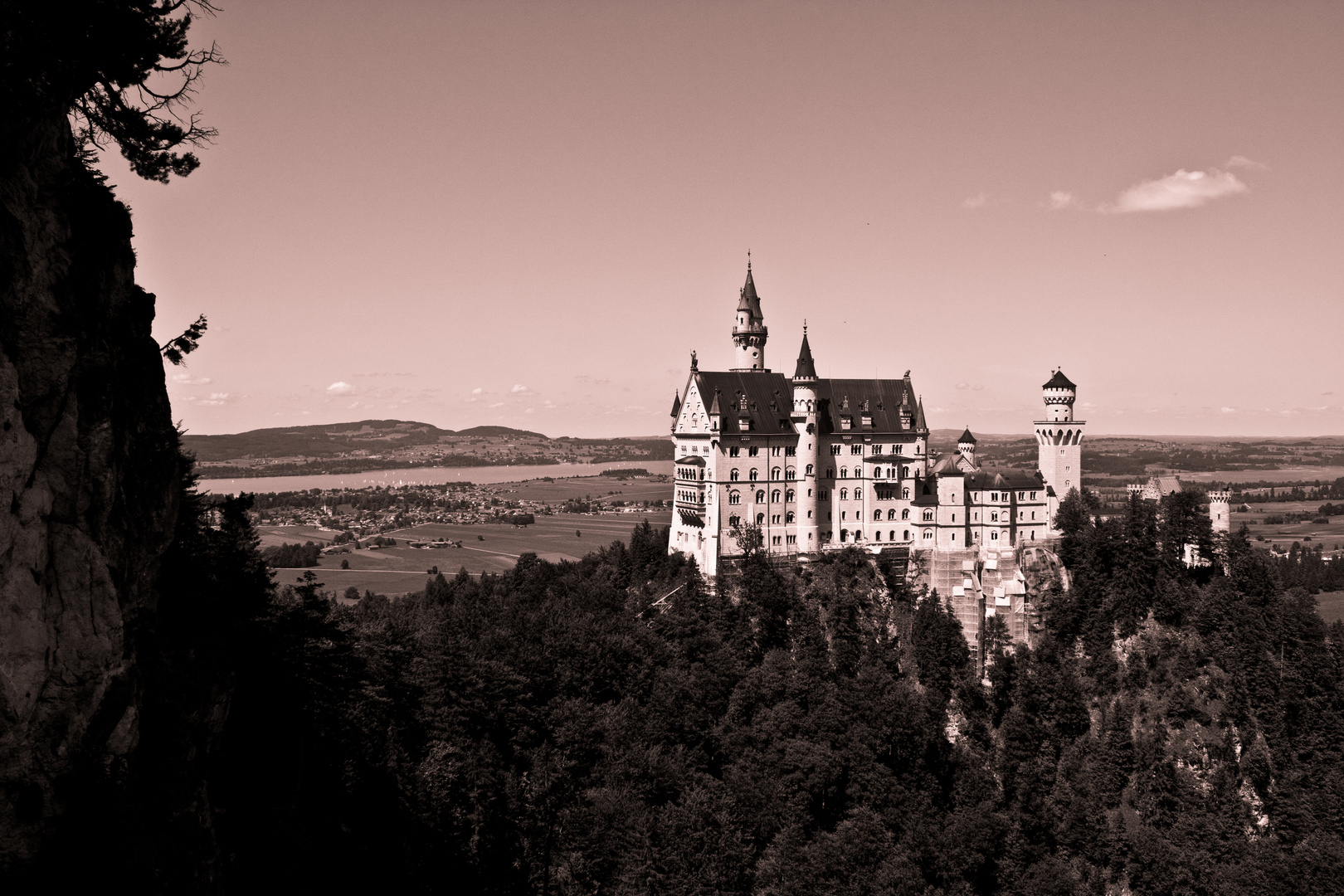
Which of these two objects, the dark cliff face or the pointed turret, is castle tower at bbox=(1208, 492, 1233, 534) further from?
the dark cliff face

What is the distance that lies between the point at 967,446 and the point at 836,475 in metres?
11.3

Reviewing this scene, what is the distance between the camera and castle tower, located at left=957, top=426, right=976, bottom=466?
8781 cm

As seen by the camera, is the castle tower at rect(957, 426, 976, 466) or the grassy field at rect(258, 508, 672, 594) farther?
the grassy field at rect(258, 508, 672, 594)

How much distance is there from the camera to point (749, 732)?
67688 mm

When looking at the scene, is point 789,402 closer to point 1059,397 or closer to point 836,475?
point 836,475

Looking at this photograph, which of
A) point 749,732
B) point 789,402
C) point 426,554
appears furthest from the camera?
point 426,554

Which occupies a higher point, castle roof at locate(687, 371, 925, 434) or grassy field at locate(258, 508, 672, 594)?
castle roof at locate(687, 371, 925, 434)

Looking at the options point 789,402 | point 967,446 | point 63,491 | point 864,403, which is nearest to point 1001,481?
point 967,446

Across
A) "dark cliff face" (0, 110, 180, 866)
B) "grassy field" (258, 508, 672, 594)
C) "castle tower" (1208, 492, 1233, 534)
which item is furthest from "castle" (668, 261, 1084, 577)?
"dark cliff face" (0, 110, 180, 866)

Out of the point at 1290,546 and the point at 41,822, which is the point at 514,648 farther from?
the point at 1290,546

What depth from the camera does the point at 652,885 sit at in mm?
50312

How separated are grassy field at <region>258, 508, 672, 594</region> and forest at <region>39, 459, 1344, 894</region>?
41.3 m

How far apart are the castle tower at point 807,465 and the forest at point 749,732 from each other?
2965 mm

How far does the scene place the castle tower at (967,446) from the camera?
8781cm
